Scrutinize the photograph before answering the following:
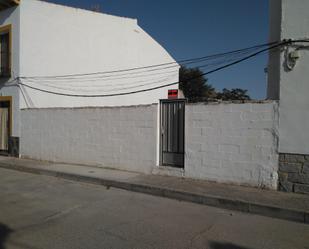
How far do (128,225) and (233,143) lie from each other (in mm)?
3391

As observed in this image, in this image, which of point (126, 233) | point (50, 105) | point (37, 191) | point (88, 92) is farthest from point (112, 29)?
point (126, 233)

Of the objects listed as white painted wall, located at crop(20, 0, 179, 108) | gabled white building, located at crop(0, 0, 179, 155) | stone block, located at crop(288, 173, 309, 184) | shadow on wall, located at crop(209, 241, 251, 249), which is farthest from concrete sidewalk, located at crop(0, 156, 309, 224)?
white painted wall, located at crop(20, 0, 179, 108)

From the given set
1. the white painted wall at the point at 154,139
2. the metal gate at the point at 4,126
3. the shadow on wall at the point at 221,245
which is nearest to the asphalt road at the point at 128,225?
the shadow on wall at the point at 221,245

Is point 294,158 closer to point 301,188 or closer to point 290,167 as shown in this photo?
point 290,167

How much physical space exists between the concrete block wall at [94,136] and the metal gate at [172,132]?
0.84ft

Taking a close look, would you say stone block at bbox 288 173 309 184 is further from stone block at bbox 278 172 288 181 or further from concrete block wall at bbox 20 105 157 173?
concrete block wall at bbox 20 105 157 173

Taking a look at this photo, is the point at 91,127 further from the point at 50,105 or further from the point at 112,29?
the point at 112,29

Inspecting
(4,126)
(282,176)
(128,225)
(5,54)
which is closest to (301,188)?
(282,176)

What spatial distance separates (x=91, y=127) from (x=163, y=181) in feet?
11.8

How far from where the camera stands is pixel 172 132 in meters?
8.26

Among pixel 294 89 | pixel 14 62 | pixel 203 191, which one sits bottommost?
pixel 203 191

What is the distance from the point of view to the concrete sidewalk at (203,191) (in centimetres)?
550

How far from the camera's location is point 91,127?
9.93 m

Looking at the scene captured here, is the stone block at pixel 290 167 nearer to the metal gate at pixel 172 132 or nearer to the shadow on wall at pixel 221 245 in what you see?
the metal gate at pixel 172 132
